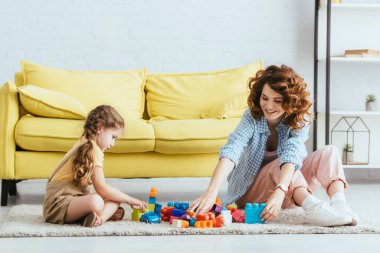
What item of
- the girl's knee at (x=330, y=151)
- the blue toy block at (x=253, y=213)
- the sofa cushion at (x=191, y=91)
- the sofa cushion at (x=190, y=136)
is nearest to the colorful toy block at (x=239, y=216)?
the blue toy block at (x=253, y=213)

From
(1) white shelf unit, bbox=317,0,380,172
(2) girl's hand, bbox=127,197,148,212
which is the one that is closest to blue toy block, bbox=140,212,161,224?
(2) girl's hand, bbox=127,197,148,212

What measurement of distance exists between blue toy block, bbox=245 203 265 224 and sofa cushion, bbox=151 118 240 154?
0.88 metres

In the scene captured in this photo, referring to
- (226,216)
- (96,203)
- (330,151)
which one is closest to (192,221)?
(226,216)

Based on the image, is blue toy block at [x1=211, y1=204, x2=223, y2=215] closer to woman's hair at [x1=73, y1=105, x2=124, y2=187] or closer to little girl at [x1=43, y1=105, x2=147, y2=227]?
little girl at [x1=43, y1=105, x2=147, y2=227]

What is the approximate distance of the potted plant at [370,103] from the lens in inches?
190

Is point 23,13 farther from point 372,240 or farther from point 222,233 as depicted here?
point 372,240

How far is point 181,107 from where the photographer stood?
420 centimetres

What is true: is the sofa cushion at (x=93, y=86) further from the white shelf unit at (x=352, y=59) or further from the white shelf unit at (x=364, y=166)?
the white shelf unit at (x=364, y=166)

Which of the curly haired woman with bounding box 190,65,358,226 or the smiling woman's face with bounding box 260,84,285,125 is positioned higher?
the smiling woman's face with bounding box 260,84,285,125

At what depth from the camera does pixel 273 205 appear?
8.60 feet

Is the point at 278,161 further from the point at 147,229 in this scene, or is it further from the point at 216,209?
the point at 147,229

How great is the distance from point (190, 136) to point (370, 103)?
5.93 ft

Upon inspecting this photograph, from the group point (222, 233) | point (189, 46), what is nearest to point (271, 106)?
point (222, 233)

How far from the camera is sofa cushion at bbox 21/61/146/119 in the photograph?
4.03m
